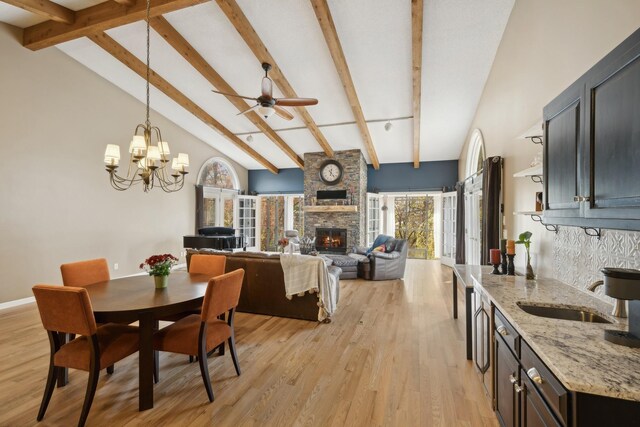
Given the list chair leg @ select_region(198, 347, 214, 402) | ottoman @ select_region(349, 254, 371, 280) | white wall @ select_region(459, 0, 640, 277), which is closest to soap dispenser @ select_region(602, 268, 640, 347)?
white wall @ select_region(459, 0, 640, 277)

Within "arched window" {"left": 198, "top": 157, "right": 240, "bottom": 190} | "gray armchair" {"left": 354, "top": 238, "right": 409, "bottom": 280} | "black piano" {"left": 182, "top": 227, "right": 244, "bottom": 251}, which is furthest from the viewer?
"arched window" {"left": 198, "top": 157, "right": 240, "bottom": 190}

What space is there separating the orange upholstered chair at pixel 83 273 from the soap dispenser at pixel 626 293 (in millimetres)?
3617

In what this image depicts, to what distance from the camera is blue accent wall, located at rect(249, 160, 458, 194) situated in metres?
8.34

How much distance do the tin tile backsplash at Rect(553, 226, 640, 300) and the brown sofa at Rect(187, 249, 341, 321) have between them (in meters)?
2.55

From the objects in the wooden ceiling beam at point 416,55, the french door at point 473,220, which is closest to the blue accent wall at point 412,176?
the french door at point 473,220

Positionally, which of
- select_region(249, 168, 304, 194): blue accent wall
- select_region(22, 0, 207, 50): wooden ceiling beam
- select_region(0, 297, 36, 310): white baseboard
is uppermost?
select_region(22, 0, 207, 50): wooden ceiling beam

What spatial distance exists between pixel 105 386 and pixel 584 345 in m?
3.17

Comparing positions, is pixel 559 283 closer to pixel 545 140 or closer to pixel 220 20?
pixel 545 140

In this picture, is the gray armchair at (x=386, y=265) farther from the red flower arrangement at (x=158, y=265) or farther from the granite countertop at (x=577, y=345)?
the red flower arrangement at (x=158, y=265)

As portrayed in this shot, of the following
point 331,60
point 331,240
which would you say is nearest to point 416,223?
point 331,240

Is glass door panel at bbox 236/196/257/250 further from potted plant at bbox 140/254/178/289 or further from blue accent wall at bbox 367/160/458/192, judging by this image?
potted plant at bbox 140/254/178/289

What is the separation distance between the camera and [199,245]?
666cm

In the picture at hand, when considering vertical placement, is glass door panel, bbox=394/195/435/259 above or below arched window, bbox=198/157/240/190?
below

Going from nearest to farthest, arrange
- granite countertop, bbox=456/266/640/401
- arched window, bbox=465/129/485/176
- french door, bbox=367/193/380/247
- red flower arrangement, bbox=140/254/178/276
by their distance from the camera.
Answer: granite countertop, bbox=456/266/640/401
red flower arrangement, bbox=140/254/178/276
arched window, bbox=465/129/485/176
french door, bbox=367/193/380/247
